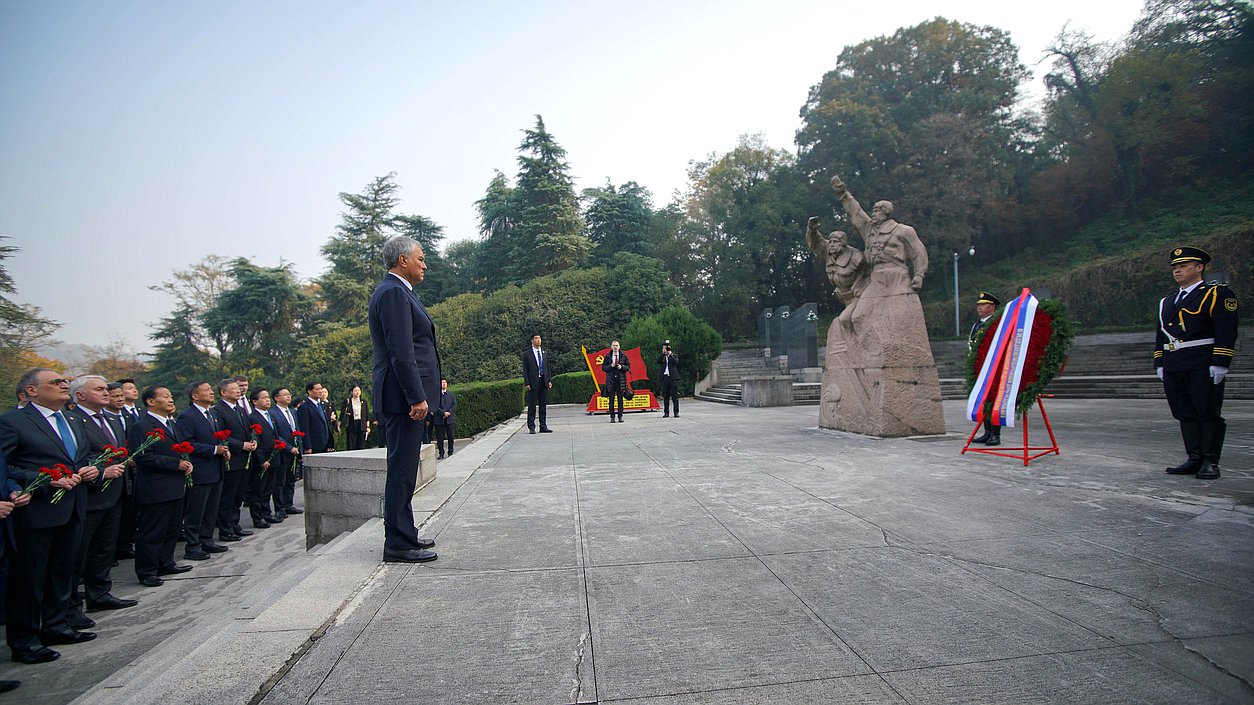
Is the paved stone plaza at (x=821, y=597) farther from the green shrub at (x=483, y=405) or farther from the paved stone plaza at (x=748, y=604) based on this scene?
the green shrub at (x=483, y=405)

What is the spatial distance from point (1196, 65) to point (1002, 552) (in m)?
42.6

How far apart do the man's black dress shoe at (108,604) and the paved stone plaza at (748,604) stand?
14 centimetres

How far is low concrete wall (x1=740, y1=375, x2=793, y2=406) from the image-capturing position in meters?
18.1

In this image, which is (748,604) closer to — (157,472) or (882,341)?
(157,472)

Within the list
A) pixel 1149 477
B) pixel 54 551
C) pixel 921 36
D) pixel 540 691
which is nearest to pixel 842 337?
pixel 1149 477

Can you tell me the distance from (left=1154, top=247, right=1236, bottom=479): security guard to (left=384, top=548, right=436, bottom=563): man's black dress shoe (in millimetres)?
6236

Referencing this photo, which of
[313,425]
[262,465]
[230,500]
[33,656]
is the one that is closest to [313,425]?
[313,425]

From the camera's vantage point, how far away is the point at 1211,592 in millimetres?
2801

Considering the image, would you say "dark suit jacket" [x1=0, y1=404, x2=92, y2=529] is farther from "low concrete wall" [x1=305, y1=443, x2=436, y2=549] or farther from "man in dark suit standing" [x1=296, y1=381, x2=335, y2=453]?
"man in dark suit standing" [x1=296, y1=381, x2=335, y2=453]

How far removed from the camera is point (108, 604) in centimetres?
498

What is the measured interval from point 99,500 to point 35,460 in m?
0.98

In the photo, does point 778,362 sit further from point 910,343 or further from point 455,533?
point 455,533

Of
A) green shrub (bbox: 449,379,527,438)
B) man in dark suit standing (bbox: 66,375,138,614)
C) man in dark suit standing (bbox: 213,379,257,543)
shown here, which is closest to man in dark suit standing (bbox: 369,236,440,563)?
man in dark suit standing (bbox: 66,375,138,614)

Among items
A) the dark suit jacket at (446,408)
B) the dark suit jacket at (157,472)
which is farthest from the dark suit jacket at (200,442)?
the dark suit jacket at (446,408)
